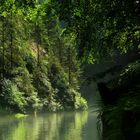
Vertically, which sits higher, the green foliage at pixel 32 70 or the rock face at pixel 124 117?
the green foliage at pixel 32 70

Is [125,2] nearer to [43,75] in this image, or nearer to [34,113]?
[34,113]

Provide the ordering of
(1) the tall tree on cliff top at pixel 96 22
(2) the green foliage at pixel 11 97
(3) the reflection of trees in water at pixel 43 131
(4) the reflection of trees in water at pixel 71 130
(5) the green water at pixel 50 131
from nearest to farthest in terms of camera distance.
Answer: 1. (1) the tall tree on cliff top at pixel 96 22
2. (4) the reflection of trees in water at pixel 71 130
3. (5) the green water at pixel 50 131
4. (3) the reflection of trees in water at pixel 43 131
5. (2) the green foliage at pixel 11 97

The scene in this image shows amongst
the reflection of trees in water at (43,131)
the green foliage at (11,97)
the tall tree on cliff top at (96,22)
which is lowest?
the reflection of trees in water at (43,131)

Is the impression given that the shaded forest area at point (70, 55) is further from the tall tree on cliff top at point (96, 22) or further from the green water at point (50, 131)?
the green water at point (50, 131)

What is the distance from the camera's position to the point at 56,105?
2630 inches

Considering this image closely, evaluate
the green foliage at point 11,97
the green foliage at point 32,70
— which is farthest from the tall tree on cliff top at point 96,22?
the green foliage at point 11,97

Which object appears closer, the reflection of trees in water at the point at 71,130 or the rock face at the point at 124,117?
the rock face at the point at 124,117

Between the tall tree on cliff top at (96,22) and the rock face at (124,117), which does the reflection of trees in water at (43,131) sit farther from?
the rock face at (124,117)

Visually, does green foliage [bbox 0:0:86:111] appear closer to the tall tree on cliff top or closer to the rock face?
the tall tree on cliff top

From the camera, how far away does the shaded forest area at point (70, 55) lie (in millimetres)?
4703

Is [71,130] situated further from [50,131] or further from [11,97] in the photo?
[11,97]

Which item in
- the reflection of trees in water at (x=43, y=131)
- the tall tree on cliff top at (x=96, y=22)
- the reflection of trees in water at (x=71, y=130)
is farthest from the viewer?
the reflection of trees in water at (x=43, y=131)

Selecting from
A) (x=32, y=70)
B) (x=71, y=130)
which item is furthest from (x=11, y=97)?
(x=71, y=130)

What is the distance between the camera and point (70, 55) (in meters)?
83.8
